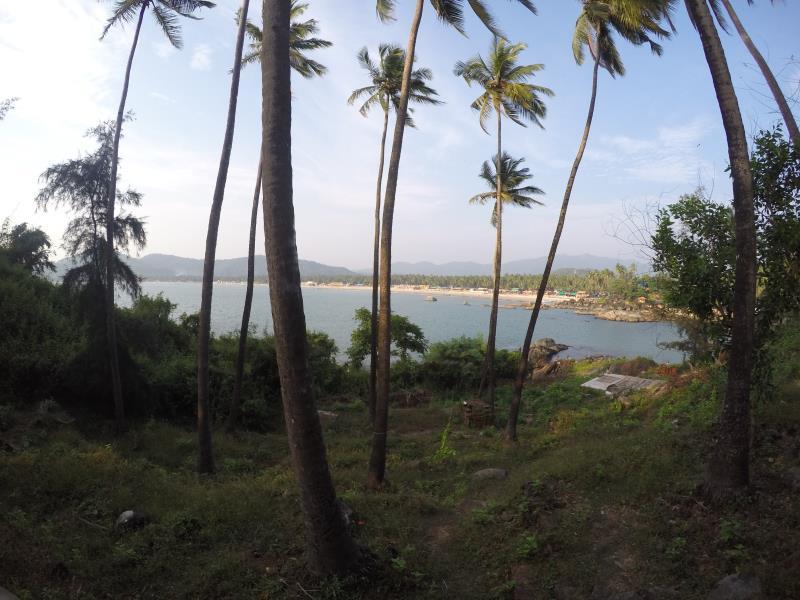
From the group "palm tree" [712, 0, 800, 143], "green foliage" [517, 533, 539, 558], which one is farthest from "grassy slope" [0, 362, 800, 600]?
"palm tree" [712, 0, 800, 143]

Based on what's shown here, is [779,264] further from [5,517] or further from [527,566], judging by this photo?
[5,517]

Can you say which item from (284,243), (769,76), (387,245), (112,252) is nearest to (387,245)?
(387,245)

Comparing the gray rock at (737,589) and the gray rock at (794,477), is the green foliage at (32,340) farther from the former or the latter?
the gray rock at (794,477)

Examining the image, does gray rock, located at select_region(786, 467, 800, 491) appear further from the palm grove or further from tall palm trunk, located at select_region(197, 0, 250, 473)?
tall palm trunk, located at select_region(197, 0, 250, 473)

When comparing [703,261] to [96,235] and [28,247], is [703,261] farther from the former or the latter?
[28,247]

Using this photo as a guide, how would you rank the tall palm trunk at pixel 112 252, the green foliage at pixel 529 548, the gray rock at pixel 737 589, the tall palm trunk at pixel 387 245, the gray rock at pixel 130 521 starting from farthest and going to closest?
the tall palm trunk at pixel 112 252
the tall palm trunk at pixel 387 245
the gray rock at pixel 130 521
the green foliage at pixel 529 548
the gray rock at pixel 737 589

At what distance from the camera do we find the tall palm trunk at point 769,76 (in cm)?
986

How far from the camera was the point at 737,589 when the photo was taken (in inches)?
161

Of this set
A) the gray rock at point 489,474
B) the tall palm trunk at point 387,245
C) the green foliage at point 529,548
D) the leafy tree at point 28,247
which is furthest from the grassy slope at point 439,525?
→ the leafy tree at point 28,247

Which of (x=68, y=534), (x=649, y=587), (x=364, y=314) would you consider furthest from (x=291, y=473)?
(x=364, y=314)

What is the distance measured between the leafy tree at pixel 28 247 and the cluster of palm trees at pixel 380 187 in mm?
9580

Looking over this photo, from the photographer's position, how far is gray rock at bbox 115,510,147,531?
610cm

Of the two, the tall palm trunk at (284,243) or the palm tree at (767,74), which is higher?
the palm tree at (767,74)

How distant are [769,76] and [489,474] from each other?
1119cm
